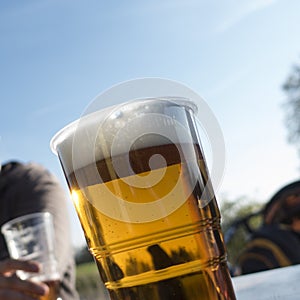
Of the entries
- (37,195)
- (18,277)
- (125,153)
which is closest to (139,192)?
(125,153)

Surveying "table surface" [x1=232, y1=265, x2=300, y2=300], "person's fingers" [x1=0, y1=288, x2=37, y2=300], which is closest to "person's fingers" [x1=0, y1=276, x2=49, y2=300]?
"person's fingers" [x1=0, y1=288, x2=37, y2=300]

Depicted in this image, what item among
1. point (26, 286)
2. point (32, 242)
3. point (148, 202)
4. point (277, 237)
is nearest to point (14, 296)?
point (26, 286)

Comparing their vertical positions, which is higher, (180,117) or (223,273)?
(180,117)

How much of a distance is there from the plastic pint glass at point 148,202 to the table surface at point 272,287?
0.49 feet

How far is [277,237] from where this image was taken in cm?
180

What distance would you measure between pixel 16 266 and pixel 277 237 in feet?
3.05

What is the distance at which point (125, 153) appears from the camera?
21.9 inches

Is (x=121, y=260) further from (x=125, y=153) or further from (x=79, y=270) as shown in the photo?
(x=79, y=270)

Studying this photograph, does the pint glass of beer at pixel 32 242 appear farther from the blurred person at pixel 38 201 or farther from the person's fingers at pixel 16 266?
the blurred person at pixel 38 201

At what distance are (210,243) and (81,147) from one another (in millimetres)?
148

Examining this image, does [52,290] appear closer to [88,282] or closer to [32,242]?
[32,242]

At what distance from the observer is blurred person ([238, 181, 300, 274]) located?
1759mm

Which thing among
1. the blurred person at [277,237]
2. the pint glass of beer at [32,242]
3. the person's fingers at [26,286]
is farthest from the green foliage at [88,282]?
the person's fingers at [26,286]

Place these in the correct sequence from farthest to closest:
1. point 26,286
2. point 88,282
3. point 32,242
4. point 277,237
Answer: point 88,282
point 277,237
point 32,242
point 26,286
